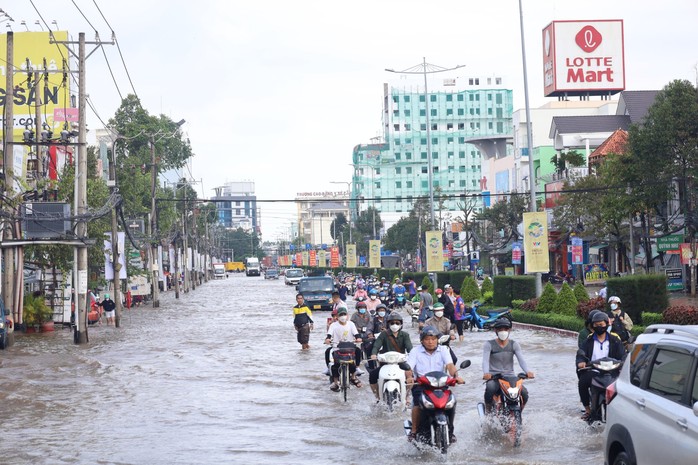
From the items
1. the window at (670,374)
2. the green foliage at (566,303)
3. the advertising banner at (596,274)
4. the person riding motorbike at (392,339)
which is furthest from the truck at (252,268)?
the window at (670,374)

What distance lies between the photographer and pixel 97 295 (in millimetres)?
52469

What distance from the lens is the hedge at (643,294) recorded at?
27688 mm

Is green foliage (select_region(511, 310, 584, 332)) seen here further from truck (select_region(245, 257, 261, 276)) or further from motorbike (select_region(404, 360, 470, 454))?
truck (select_region(245, 257, 261, 276))

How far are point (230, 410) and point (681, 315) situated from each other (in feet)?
36.3

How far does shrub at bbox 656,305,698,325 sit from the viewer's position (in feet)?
75.4

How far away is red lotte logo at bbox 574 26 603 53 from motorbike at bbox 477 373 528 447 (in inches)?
3273

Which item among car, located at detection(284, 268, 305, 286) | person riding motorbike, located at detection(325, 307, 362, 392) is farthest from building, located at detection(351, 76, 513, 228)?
person riding motorbike, located at detection(325, 307, 362, 392)

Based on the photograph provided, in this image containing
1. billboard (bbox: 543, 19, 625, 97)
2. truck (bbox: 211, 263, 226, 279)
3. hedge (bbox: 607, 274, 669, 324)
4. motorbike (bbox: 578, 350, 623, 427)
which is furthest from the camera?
truck (bbox: 211, 263, 226, 279)

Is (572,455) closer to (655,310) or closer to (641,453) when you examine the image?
(641,453)

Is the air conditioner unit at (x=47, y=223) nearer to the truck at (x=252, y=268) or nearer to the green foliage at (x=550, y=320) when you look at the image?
the green foliage at (x=550, y=320)

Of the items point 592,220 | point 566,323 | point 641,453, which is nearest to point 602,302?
point 566,323

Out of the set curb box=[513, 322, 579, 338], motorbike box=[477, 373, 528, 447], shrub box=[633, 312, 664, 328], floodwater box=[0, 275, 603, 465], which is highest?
shrub box=[633, 312, 664, 328]

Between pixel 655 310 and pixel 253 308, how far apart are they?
3168 cm

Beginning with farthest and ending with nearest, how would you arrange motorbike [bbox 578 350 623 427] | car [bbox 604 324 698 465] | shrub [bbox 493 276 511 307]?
1. shrub [bbox 493 276 511 307]
2. motorbike [bbox 578 350 623 427]
3. car [bbox 604 324 698 465]
